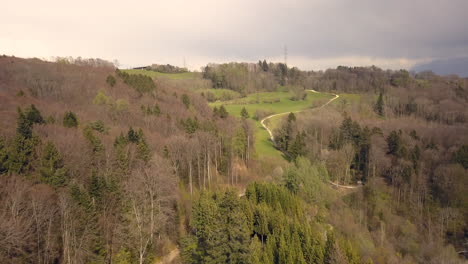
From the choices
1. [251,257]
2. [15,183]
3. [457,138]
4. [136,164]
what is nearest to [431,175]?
[457,138]

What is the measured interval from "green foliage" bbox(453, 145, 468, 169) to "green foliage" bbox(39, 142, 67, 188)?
5519 cm

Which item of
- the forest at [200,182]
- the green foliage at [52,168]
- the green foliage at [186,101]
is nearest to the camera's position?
the forest at [200,182]

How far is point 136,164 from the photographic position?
34.7 m

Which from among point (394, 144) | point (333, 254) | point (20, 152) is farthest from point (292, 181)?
point (20, 152)

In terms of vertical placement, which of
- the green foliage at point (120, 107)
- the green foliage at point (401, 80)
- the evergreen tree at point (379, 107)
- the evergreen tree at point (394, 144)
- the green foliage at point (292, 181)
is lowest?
the green foliage at point (292, 181)

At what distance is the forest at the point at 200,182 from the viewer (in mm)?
22672

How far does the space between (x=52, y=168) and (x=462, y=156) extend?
Result: 5677 cm

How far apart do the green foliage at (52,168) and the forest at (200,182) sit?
112mm

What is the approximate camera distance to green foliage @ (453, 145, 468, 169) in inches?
1951

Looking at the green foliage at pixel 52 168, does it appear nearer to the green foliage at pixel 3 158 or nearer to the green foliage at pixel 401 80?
the green foliage at pixel 3 158

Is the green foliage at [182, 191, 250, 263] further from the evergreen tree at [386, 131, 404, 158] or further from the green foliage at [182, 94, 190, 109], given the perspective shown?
the evergreen tree at [386, 131, 404, 158]

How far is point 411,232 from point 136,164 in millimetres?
34704

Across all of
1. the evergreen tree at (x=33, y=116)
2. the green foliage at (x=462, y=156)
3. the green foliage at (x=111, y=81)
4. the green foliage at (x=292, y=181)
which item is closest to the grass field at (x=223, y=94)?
the green foliage at (x=111, y=81)

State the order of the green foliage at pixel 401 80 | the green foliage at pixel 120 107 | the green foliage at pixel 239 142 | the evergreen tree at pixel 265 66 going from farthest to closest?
1. the evergreen tree at pixel 265 66
2. the green foliage at pixel 401 80
3. the green foliage at pixel 120 107
4. the green foliage at pixel 239 142
